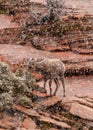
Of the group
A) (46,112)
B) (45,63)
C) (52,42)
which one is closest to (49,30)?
(52,42)

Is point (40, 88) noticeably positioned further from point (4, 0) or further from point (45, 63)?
point (4, 0)

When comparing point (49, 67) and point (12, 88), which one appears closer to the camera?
point (12, 88)

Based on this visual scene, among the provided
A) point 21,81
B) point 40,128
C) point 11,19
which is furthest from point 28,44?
point 40,128

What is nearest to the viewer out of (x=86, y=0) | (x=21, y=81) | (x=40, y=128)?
(x=40, y=128)

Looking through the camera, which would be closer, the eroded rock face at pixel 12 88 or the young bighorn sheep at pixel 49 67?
the eroded rock face at pixel 12 88

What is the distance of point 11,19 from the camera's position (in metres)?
32.3

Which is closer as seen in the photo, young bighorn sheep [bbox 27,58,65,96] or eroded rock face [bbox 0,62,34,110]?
eroded rock face [bbox 0,62,34,110]

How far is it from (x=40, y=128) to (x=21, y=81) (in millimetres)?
2211

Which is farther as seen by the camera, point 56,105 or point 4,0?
point 4,0

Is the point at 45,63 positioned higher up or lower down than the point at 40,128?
higher up

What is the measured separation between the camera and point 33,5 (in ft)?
109

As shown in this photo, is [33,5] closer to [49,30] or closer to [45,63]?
[49,30]

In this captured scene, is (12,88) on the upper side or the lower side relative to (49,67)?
lower

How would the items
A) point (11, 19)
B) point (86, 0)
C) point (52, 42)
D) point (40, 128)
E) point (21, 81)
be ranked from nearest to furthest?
point (40, 128)
point (21, 81)
point (52, 42)
point (11, 19)
point (86, 0)
